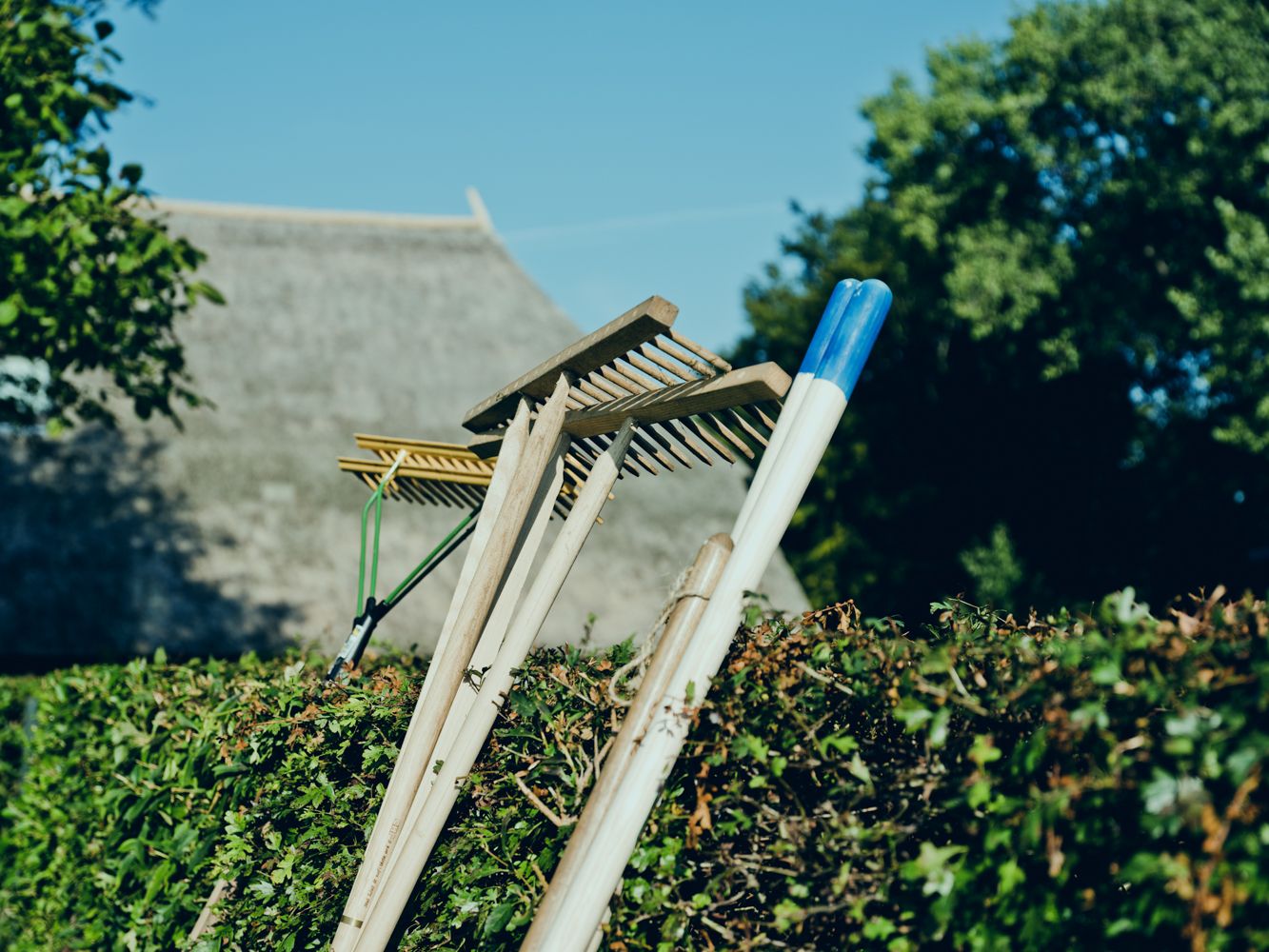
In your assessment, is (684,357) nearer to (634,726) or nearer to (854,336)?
(854,336)

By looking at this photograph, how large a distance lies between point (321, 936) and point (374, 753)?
1.86 feet

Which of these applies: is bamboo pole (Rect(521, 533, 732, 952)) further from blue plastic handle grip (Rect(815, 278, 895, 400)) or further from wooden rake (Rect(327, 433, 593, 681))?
wooden rake (Rect(327, 433, 593, 681))

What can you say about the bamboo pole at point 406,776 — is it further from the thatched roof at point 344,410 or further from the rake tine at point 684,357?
the thatched roof at point 344,410

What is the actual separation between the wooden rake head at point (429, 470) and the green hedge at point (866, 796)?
1.06 metres

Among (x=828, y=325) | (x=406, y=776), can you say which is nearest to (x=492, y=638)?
(x=406, y=776)

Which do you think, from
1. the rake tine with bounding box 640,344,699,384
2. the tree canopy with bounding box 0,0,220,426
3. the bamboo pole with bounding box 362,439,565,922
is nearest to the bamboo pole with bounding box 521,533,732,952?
the rake tine with bounding box 640,344,699,384

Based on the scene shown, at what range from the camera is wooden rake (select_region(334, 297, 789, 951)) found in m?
2.81

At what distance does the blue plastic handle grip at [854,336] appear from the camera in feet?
8.37

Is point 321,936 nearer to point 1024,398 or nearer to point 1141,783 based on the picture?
point 1141,783

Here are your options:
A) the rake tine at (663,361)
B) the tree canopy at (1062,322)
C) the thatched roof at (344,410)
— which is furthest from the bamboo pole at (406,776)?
the tree canopy at (1062,322)

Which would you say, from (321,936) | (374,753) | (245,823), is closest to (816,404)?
(374,753)

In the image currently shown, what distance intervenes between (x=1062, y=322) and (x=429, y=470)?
777 inches

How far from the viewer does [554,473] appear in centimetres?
364

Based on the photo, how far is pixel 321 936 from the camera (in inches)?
134
